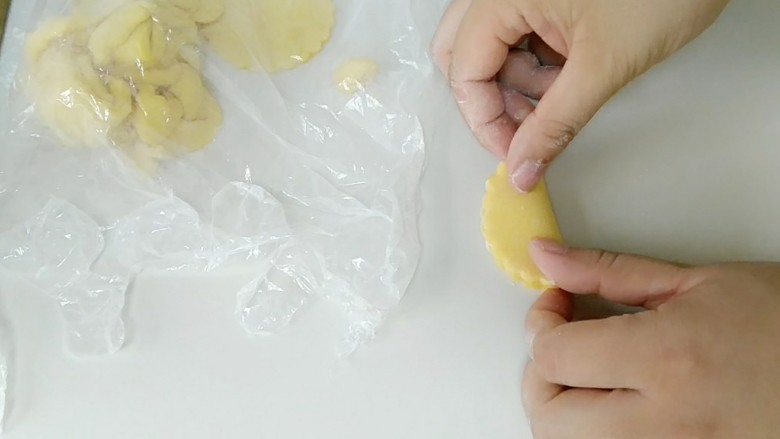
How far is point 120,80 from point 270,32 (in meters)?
0.14

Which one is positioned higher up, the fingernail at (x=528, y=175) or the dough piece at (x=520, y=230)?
the fingernail at (x=528, y=175)

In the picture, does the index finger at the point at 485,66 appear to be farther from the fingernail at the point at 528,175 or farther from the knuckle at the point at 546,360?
the knuckle at the point at 546,360

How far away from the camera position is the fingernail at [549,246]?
0.63 metres

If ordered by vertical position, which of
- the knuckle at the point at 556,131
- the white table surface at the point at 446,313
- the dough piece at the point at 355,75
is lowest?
the white table surface at the point at 446,313

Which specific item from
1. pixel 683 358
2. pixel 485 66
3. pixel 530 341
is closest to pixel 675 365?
pixel 683 358

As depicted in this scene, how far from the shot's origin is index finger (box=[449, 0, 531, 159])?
635mm

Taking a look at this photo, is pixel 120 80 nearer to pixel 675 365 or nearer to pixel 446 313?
pixel 446 313

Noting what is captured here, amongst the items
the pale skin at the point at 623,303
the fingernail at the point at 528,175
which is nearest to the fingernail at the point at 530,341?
the pale skin at the point at 623,303

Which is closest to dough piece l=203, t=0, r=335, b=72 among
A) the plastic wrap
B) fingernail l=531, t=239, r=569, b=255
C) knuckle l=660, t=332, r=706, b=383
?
the plastic wrap

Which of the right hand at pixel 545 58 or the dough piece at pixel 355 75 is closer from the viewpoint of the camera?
the right hand at pixel 545 58

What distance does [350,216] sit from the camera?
66 cm

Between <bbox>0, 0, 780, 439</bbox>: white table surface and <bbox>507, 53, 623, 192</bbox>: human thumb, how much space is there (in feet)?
0.15

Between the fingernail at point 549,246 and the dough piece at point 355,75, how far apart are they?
0.63 ft

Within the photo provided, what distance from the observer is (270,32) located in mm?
702
